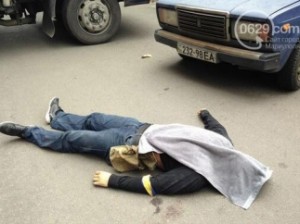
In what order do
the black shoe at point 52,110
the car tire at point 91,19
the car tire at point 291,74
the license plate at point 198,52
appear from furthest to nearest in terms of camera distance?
the car tire at point 91,19 → the license plate at point 198,52 → the car tire at point 291,74 → the black shoe at point 52,110

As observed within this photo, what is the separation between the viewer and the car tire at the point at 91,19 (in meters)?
5.40

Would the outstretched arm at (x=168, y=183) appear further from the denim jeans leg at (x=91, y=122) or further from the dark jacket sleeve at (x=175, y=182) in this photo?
the denim jeans leg at (x=91, y=122)

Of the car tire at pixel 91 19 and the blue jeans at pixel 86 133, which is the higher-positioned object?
the car tire at pixel 91 19

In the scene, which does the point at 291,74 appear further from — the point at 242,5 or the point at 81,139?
the point at 81,139

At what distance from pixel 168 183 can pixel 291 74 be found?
2001 mm

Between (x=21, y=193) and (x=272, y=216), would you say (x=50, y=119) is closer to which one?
(x=21, y=193)

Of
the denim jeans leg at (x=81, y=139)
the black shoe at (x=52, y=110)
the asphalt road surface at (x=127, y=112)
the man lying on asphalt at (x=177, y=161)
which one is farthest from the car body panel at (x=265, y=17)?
the black shoe at (x=52, y=110)

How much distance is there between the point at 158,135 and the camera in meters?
2.65

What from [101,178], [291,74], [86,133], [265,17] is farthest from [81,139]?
[291,74]

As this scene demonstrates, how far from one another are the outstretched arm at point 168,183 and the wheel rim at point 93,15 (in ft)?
11.5

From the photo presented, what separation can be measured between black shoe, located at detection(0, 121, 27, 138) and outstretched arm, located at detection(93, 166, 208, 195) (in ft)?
3.82

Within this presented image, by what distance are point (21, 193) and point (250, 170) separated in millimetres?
1664

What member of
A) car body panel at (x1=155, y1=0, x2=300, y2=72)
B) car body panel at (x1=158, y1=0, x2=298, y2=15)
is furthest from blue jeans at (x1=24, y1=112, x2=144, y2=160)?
car body panel at (x1=158, y1=0, x2=298, y2=15)

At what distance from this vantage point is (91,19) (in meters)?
5.55
